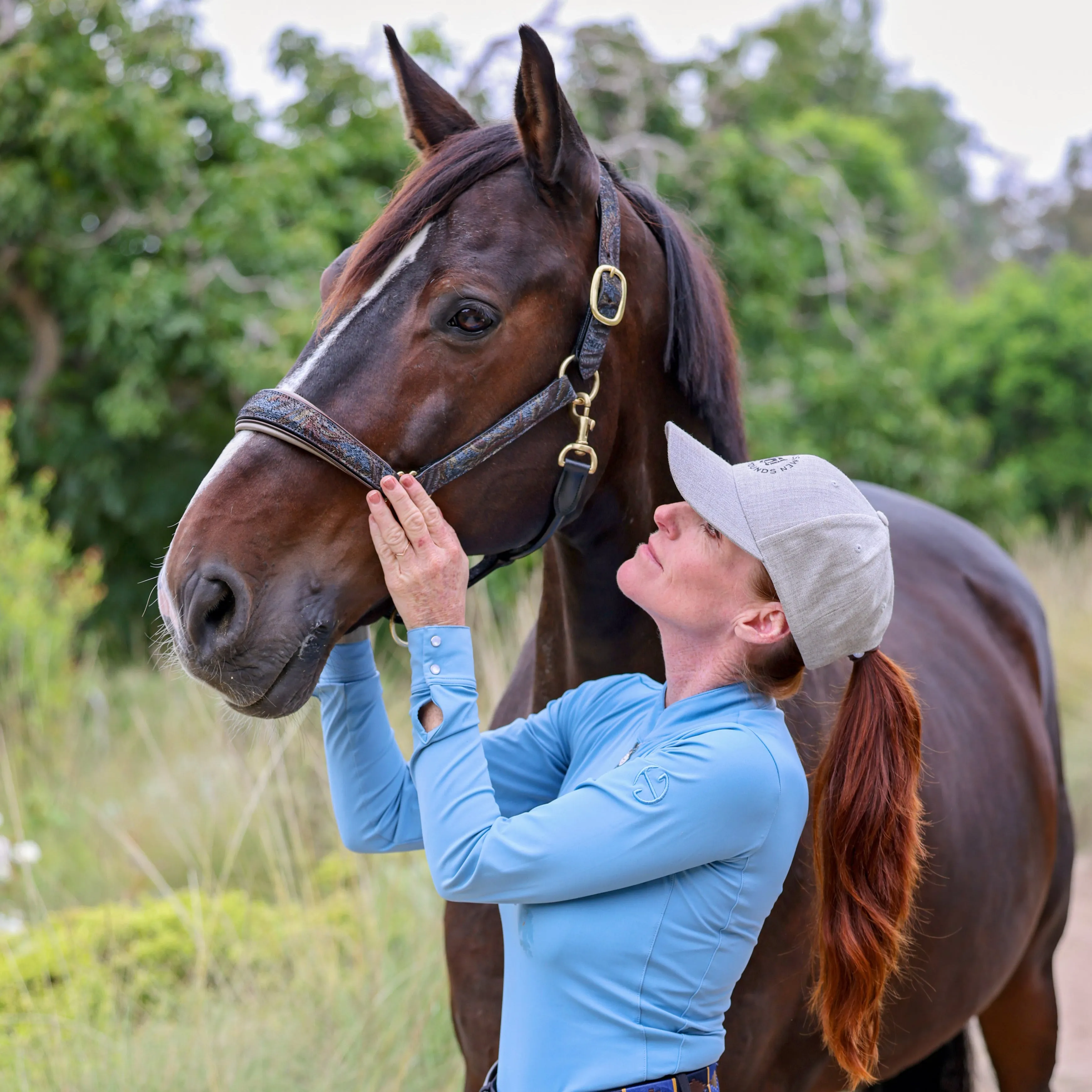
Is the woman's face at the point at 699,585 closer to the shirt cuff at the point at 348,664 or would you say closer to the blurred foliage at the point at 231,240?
the shirt cuff at the point at 348,664

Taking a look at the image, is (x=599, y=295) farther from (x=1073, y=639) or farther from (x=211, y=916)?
(x=1073, y=639)

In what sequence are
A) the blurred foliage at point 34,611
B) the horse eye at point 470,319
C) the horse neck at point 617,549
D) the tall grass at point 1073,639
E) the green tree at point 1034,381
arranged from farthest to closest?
the green tree at point 1034,381
the tall grass at point 1073,639
the blurred foliage at point 34,611
the horse neck at point 617,549
the horse eye at point 470,319

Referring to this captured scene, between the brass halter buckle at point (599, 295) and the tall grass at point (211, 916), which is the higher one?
the brass halter buckle at point (599, 295)

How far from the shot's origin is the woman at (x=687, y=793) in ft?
4.17

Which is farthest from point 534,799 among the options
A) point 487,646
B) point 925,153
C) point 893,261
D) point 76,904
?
point 925,153

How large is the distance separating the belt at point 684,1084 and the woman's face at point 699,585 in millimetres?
539

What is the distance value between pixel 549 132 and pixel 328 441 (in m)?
0.56

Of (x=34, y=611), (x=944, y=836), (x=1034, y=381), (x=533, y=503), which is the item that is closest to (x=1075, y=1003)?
(x=944, y=836)

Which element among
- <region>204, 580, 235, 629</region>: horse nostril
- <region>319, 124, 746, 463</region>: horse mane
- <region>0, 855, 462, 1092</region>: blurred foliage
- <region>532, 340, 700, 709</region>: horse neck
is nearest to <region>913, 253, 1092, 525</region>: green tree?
<region>0, 855, 462, 1092</region>: blurred foliage

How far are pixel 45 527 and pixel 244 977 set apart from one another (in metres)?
5.54

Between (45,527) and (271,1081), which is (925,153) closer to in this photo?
(45,527)

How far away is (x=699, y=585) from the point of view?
4.74 ft

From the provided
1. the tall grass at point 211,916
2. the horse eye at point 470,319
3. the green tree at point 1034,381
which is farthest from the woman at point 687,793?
the green tree at point 1034,381

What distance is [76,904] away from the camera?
4.23m
